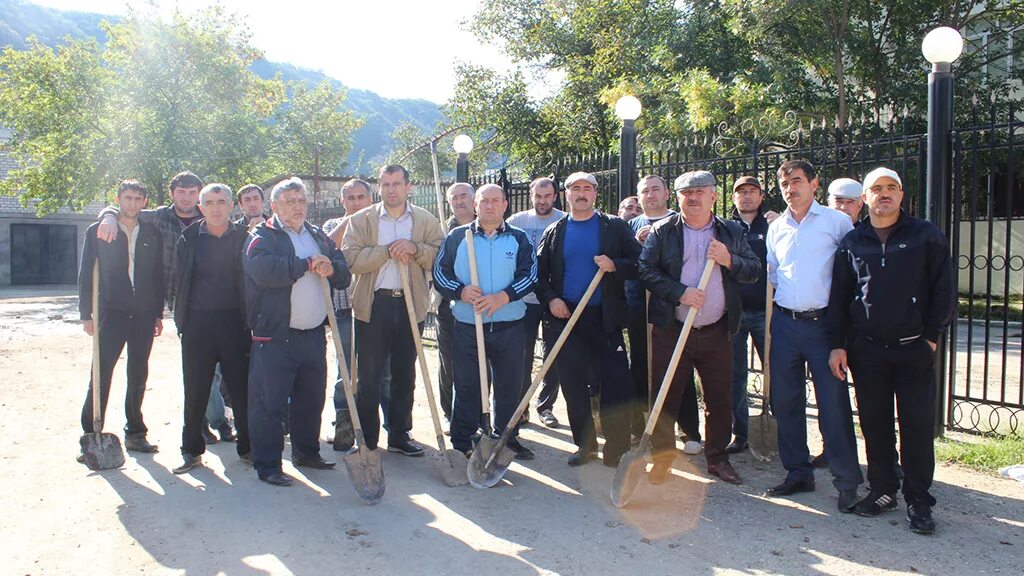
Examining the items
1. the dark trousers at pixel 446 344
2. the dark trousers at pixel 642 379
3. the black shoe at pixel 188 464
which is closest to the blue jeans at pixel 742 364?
the dark trousers at pixel 642 379

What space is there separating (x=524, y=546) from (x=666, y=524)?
0.80 meters

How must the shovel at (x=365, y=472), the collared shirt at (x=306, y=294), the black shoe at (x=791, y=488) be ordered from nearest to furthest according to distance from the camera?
the shovel at (x=365, y=472) → the black shoe at (x=791, y=488) → the collared shirt at (x=306, y=294)

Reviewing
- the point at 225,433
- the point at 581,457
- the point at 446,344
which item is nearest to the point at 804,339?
the point at 581,457

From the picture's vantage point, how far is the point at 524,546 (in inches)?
150

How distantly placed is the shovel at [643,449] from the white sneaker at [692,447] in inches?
31.6

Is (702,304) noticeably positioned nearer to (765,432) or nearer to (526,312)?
(765,432)

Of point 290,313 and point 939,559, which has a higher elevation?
point 290,313

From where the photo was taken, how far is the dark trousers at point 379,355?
5305 mm

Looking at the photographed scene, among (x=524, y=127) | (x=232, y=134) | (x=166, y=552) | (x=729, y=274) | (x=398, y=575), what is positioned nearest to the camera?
(x=398, y=575)

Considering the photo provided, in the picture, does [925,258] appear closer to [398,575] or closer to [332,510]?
[398,575]

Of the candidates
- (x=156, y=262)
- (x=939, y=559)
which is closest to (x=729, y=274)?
(x=939, y=559)

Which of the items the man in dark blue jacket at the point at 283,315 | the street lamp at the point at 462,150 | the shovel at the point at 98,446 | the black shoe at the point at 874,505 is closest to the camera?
the black shoe at the point at 874,505

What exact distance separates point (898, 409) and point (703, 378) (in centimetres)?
113

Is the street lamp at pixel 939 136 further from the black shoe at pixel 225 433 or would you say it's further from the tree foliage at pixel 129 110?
the tree foliage at pixel 129 110
